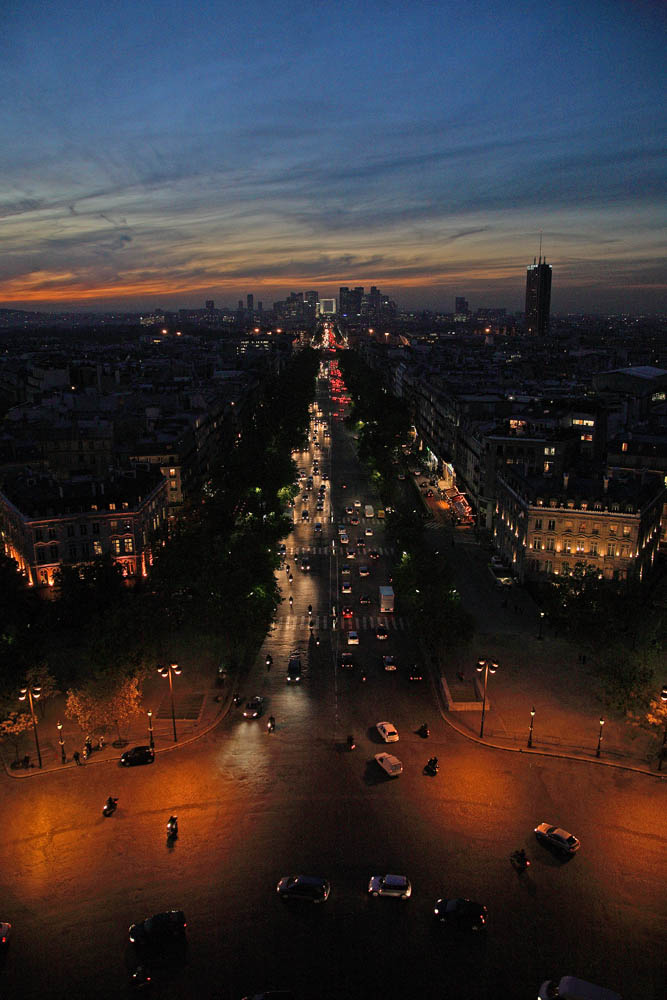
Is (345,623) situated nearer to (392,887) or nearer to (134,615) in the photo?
(134,615)

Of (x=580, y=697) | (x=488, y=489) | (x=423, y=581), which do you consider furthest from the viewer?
(x=488, y=489)

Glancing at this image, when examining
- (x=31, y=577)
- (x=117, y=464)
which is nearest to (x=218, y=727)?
(x=31, y=577)

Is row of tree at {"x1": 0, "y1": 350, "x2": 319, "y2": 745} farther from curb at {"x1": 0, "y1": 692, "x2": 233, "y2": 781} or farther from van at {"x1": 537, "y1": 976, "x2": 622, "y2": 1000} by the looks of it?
van at {"x1": 537, "y1": 976, "x2": 622, "y2": 1000}

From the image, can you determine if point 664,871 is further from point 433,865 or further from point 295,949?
point 295,949

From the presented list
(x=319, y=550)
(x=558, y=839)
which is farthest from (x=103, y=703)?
(x=319, y=550)

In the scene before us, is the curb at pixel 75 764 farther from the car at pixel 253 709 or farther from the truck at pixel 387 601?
the truck at pixel 387 601

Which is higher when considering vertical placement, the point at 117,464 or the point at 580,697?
the point at 117,464
